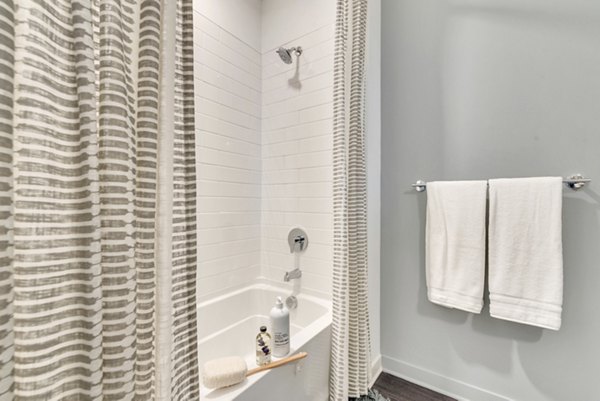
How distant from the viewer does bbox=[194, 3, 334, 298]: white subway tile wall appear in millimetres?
1565

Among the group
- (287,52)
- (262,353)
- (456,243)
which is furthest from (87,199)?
(287,52)

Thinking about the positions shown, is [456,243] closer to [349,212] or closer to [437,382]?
[349,212]

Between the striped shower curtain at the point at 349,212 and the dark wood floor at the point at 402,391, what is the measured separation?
212 millimetres

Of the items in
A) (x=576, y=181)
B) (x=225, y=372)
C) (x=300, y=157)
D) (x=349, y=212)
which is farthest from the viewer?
(x=300, y=157)

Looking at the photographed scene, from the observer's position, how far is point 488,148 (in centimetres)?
135

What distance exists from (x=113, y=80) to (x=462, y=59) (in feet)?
5.51

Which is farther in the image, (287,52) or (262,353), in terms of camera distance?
(287,52)

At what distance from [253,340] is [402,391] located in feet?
3.16

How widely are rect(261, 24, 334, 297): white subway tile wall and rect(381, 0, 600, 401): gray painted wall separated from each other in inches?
15.8

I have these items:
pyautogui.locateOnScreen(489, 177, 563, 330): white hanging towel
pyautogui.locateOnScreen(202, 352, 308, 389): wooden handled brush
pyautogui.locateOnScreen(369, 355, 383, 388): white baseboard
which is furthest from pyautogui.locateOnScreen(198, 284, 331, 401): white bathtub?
pyautogui.locateOnScreen(489, 177, 563, 330): white hanging towel

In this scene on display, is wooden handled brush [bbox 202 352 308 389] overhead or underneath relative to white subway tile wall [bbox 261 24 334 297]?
underneath

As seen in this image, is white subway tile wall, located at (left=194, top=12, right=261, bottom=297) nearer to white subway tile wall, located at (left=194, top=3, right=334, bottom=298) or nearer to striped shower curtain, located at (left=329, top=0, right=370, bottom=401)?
white subway tile wall, located at (left=194, top=3, right=334, bottom=298)

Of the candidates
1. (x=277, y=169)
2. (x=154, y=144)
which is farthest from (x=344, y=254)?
(x=154, y=144)

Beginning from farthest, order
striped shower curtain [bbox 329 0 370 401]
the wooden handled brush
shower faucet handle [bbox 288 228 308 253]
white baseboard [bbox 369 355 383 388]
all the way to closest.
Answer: shower faucet handle [bbox 288 228 308 253] < white baseboard [bbox 369 355 383 388] < striped shower curtain [bbox 329 0 370 401] < the wooden handled brush
